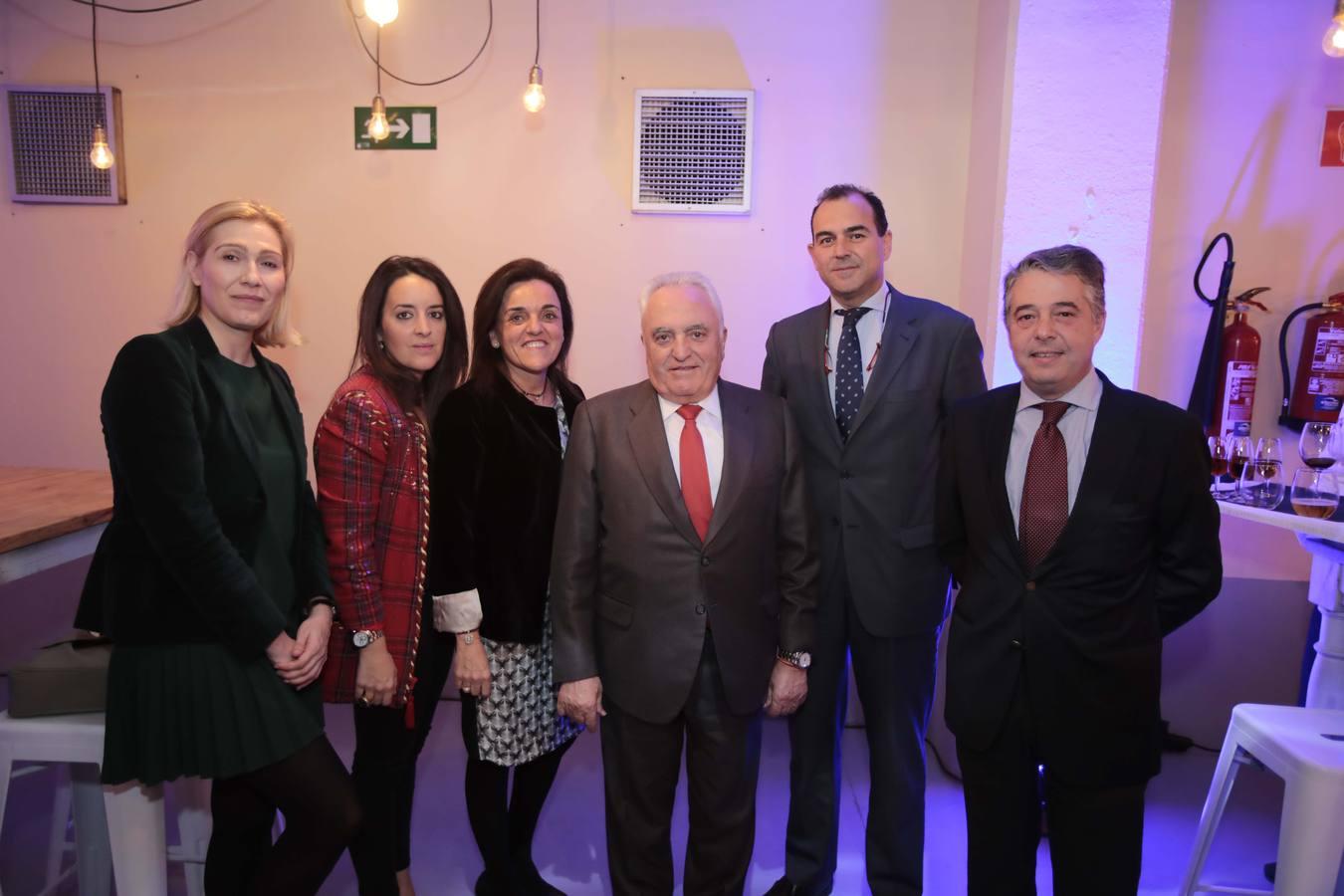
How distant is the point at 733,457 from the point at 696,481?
0.10 meters

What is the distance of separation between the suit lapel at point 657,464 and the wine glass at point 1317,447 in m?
1.72

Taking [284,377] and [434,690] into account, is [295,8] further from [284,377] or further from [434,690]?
[434,690]

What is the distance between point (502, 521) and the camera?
1.82 meters

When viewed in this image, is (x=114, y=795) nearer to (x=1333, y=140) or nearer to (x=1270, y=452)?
(x=1270, y=452)

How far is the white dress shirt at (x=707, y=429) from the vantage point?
5.63 feet

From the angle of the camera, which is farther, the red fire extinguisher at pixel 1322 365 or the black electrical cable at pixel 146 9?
the black electrical cable at pixel 146 9

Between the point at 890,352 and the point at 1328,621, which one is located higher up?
→ the point at 890,352

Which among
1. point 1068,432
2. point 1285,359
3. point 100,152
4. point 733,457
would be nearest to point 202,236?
point 733,457

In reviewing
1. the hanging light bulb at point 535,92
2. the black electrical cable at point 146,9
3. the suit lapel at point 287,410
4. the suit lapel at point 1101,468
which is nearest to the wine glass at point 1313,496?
the suit lapel at point 1101,468

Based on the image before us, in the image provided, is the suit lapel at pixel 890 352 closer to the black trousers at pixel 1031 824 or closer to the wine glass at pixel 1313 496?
the black trousers at pixel 1031 824

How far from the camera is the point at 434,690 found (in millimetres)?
1949

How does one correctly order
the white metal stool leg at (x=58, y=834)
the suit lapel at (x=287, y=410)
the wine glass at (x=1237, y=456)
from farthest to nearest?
the wine glass at (x=1237, y=456) → the white metal stool leg at (x=58, y=834) → the suit lapel at (x=287, y=410)

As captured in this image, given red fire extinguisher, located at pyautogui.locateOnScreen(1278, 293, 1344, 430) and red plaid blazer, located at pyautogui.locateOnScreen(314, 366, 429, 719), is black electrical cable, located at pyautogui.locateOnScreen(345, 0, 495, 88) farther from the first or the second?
red fire extinguisher, located at pyautogui.locateOnScreen(1278, 293, 1344, 430)

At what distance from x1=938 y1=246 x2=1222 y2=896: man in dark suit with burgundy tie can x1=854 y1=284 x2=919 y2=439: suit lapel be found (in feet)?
1.15
